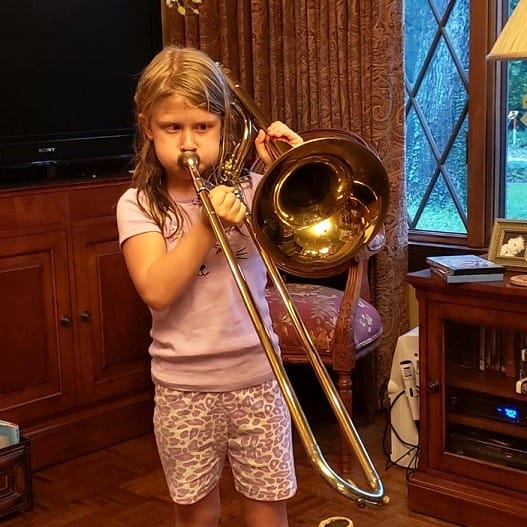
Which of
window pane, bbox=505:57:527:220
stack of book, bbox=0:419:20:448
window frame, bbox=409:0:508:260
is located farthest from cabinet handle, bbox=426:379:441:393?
stack of book, bbox=0:419:20:448

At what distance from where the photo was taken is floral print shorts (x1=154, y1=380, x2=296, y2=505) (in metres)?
1.58

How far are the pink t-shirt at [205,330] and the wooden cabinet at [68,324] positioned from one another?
4.41 feet

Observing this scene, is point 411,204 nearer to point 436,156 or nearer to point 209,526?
point 436,156

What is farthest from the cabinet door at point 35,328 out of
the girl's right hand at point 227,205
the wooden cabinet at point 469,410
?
the girl's right hand at point 227,205

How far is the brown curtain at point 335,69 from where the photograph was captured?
3.00 metres

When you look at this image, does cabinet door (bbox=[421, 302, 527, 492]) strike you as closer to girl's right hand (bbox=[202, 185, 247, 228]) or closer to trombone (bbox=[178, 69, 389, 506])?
trombone (bbox=[178, 69, 389, 506])

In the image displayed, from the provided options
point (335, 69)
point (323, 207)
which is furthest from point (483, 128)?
point (323, 207)

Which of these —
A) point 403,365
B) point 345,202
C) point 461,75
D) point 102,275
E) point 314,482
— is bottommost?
point 314,482

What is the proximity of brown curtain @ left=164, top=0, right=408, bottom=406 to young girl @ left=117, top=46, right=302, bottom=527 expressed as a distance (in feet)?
4.76

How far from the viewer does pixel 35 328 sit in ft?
9.48

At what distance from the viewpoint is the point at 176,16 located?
3.42 m

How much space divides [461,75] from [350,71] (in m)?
0.35

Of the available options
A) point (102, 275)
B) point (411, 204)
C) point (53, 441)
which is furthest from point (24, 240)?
point (411, 204)

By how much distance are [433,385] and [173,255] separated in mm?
1197
